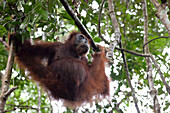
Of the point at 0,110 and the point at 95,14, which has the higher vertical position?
the point at 95,14

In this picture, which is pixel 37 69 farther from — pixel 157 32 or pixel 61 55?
pixel 157 32

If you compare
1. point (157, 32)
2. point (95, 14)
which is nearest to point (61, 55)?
point (95, 14)

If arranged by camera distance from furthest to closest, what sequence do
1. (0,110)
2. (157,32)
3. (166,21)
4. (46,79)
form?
(157,32)
(46,79)
(166,21)
(0,110)

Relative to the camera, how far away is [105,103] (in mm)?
5094

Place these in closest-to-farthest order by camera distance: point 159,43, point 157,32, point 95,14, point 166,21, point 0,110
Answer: point 0,110 < point 166,21 < point 95,14 < point 159,43 < point 157,32

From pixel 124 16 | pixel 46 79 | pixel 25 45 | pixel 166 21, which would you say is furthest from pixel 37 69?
pixel 124 16

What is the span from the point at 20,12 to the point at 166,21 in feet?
7.18

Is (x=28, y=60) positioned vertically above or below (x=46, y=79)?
above

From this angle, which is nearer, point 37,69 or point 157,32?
point 37,69

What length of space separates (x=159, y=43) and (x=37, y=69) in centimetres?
315

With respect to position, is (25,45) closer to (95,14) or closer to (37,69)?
(37,69)

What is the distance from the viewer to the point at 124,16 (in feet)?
16.9

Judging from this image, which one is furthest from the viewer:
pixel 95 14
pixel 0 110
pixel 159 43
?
pixel 159 43

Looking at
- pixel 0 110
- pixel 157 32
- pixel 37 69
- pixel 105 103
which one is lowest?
pixel 0 110
